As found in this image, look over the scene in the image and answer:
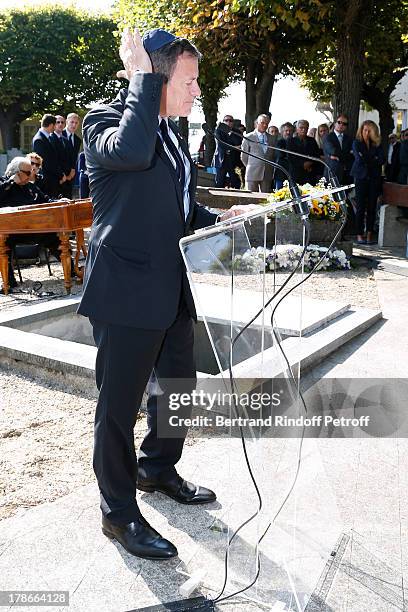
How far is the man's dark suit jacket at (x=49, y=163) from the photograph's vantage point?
1108 centimetres

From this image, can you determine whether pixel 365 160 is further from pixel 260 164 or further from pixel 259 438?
pixel 259 438

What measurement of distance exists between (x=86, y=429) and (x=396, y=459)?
1830 millimetres

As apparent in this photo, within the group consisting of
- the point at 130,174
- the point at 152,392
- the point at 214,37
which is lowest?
the point at 152,392

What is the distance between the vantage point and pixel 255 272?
8.31ft

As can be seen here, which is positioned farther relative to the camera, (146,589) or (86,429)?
(86,429)

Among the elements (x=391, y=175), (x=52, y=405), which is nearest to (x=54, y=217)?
(x=52, y=405)

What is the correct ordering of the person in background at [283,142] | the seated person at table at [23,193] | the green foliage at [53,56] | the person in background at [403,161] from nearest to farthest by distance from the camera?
the seated person at table at [23,193], the person in background at [283,142], the person in background at [403,161], the green foliage at [53,56]

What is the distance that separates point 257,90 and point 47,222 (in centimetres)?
1174

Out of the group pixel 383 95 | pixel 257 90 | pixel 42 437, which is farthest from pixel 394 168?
pixel 42 437

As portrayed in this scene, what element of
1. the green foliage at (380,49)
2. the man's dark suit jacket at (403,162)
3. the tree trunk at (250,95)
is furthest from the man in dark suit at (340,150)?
the tree trunk at (250,95)

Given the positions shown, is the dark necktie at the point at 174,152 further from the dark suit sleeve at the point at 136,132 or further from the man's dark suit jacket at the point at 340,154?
the man's dark suit jacket at the point at 340,154

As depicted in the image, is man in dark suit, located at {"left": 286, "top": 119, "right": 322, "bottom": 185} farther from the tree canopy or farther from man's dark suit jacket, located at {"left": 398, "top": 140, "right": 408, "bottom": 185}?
the tree canopy

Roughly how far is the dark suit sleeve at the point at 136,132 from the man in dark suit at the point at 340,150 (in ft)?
32.2

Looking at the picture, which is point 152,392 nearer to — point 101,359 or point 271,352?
point 101,359
